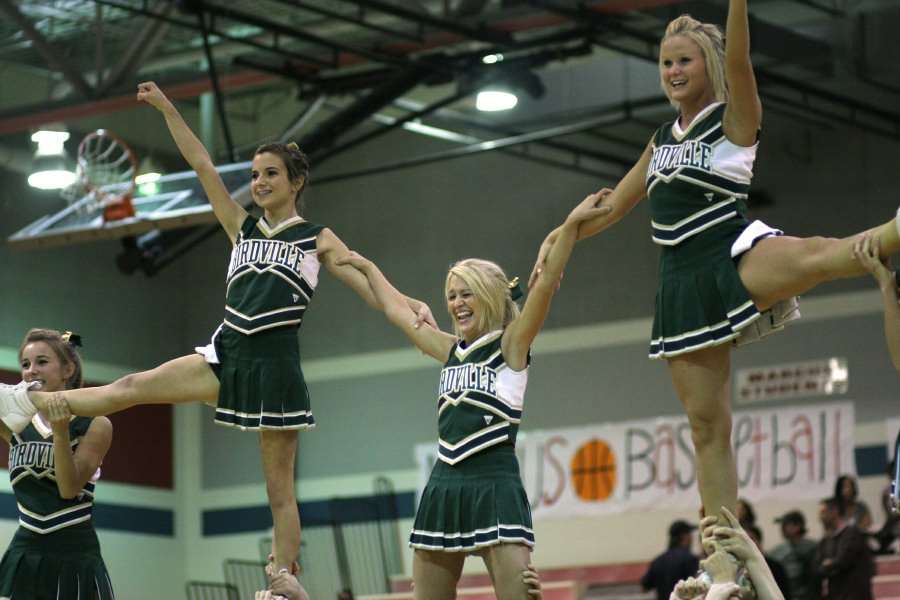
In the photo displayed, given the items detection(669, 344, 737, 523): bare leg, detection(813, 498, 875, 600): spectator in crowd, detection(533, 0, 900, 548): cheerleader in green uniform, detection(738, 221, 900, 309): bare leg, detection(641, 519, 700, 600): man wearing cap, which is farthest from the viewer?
detection(641, 519, 700, 600): man wearing cap

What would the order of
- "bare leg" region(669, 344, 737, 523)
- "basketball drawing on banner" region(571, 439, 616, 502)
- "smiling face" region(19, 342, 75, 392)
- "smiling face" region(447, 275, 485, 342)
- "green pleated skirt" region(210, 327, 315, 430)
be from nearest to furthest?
1. "bare leg" region(669, 344, 737, 523)
2. "smiling face" region(447, 275, 485, 342)
3. "green pleated skirt" region(210, 327, 315, 430)
4. "smiling face" region(19, 342, 75, 392)
5. "basketball drawing on banner" region(571, 439, 616, 502)

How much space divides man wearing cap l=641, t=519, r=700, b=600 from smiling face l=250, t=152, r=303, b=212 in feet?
20.4

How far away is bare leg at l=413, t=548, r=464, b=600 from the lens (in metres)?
5.24

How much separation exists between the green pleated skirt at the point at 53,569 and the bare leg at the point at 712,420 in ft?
8.98

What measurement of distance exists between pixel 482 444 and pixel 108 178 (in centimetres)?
812

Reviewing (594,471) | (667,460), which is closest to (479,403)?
(667,460)

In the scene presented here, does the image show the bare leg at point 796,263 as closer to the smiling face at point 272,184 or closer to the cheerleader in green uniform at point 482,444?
the cheerleader in green uniform at point 482,444

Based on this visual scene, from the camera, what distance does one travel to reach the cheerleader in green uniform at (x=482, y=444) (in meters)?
5.17

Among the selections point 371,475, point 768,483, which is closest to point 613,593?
point 768,483

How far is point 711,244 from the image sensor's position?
191 inches

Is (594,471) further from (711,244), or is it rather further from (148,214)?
(711,244)

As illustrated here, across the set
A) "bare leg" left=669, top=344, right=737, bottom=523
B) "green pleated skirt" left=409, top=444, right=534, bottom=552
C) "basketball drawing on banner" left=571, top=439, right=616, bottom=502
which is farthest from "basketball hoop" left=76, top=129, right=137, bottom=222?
"bare leg" left=669, top=344, right=737, bottom=523

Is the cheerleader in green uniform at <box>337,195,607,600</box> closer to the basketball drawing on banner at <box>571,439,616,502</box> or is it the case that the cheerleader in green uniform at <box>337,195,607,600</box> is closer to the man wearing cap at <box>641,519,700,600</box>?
the man wearing cap at <box>641,519,700,600</box>

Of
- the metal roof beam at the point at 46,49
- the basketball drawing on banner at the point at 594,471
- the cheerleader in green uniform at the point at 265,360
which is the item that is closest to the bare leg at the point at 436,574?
the cheerleader in green uniform at the point at 265,360
